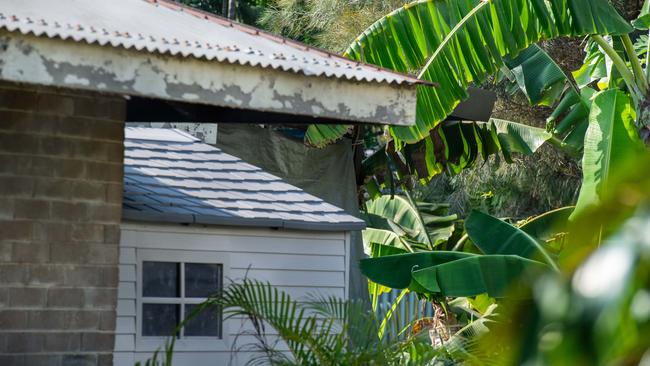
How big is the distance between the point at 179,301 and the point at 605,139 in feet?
13.9

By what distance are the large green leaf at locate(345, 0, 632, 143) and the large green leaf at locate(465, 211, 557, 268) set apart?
103cm

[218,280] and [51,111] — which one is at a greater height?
[51,111]

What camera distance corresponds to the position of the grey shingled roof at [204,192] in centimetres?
812

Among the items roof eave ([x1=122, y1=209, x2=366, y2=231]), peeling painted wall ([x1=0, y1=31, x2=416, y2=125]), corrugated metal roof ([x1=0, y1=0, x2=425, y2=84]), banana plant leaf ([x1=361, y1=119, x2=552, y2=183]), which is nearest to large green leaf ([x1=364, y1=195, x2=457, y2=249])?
banana plant leaf ([x1=361, y1=119, x2=552, y2=183])

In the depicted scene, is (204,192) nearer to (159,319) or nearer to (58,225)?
(159,319)

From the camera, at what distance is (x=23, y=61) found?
211 inches

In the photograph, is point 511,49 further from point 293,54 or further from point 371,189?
point 371,189

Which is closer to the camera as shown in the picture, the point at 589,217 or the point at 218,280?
the point at 589,217

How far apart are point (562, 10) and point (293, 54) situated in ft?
14.2

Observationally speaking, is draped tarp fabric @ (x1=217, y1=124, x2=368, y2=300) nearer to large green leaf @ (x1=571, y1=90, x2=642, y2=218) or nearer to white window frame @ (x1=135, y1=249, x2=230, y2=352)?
large green leaf @ (x1=571, y1=90, x2=642, y2=218)

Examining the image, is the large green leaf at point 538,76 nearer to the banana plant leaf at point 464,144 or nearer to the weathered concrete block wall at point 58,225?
the banana plant leaf at point 464,144

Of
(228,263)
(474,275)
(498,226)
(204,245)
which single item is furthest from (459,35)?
(204,245)

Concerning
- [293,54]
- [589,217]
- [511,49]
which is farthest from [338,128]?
[589,217]

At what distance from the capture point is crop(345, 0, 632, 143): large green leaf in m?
10.1
